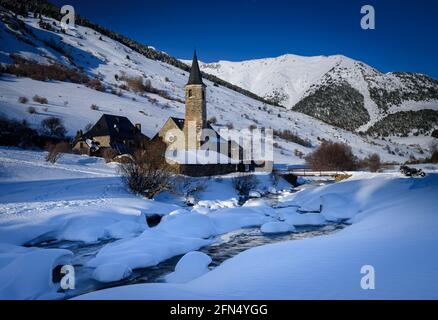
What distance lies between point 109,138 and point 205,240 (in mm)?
33620

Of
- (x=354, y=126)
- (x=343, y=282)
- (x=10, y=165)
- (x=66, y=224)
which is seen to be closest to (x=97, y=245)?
(x=66, y=224)

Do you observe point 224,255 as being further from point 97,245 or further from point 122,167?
point 122,167

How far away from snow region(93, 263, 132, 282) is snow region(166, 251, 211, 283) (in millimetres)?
1361

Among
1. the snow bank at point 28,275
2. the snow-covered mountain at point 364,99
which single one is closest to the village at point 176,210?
the snow bank at point 28,275

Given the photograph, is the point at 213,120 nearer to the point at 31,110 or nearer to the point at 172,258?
the point at 31,110

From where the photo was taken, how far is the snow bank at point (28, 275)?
7711mm

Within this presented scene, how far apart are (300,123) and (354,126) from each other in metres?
→ 61.1

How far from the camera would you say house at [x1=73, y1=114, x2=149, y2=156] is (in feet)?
135

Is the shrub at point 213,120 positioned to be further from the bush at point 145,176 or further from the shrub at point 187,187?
the bush at point 145,176

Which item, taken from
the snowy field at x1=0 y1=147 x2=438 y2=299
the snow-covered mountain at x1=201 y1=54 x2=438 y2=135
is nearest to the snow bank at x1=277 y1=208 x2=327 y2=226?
the snowy field at x1=0 y1=147 x2=438 y2=299

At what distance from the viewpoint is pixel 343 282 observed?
6301 millimetres

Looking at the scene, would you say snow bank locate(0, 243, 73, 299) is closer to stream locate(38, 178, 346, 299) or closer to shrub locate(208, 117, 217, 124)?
stream locate(38, 178, 346, 299)

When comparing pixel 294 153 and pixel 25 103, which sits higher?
pixel 25 103

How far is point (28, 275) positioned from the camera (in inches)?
325
